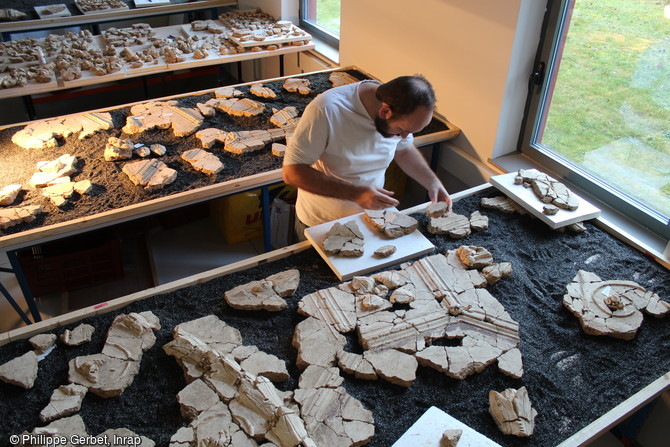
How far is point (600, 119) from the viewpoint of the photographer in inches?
125

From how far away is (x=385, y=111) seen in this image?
→ 2.39m

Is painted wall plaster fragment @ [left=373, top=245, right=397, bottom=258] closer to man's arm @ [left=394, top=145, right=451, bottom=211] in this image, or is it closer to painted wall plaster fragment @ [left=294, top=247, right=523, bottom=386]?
painted wall plaster fragment @ [left=294, top=247, right=523, bottom=386]

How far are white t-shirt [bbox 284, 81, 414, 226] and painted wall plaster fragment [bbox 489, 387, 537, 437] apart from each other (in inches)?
51.3

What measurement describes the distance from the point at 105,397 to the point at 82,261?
89.1 inches

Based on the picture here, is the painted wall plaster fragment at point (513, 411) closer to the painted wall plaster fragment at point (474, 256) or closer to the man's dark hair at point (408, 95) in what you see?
the painted wall plaster fragment at point (474, 256)

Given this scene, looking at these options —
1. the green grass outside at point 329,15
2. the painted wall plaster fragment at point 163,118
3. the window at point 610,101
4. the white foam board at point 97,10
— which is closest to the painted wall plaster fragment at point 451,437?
the window at point 610,101

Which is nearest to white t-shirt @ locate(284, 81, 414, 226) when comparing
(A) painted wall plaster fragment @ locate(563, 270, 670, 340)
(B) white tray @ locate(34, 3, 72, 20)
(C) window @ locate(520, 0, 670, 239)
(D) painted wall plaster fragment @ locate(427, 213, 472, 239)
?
(D) painted wall plaster fragment @ locate(427, 213, 472, 239)

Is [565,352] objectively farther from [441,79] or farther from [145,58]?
[145,58]

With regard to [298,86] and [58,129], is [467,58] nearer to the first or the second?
[298,86]

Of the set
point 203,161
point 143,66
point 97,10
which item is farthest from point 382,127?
point 97,10

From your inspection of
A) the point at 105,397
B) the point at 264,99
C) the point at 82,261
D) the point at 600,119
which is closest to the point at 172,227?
the point at 82,261

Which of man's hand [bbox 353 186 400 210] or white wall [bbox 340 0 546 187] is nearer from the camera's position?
man's hand [bbox 353 186 400 210]

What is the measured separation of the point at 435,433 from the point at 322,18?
509cm

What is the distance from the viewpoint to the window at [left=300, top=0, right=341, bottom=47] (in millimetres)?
5625
